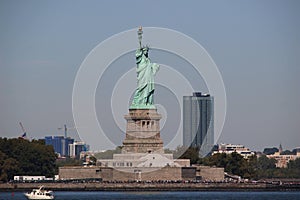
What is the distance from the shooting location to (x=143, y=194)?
103 meters

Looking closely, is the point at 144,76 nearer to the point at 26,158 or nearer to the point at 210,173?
the point at 210,173

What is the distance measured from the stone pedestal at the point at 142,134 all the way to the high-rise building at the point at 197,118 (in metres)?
45.6

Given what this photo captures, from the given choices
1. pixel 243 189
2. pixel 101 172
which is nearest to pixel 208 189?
pixel 243 189

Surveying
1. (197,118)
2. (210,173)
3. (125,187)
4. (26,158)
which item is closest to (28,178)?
(26,158)

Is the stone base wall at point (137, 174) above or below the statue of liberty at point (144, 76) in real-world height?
below

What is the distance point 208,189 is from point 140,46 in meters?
18.1

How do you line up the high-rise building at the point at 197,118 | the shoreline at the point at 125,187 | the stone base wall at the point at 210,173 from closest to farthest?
the shoreline at the point at 125,187
the stone base wall at the point at 210,173
the high-rise building at the point at 197,118

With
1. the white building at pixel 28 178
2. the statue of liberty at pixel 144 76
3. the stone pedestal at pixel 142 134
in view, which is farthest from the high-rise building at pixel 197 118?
the white building at pixel 28 178

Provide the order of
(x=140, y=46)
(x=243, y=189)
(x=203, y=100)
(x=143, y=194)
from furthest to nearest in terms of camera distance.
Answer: (x=203, y=100) < (x=140, y=46) < (x=243, y=189) < (x=143, y=194)

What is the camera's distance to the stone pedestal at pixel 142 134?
115875mm

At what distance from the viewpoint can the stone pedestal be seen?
116 metres

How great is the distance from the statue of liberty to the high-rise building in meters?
41.1

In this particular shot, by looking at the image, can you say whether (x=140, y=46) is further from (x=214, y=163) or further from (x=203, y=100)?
(x=203, y=100)

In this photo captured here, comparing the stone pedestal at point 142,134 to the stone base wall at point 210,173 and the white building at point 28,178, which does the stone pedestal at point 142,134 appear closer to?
the stone base wall at point 210,173
